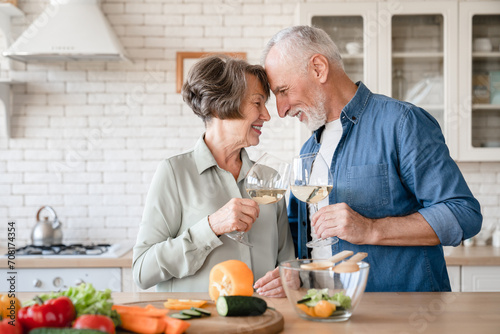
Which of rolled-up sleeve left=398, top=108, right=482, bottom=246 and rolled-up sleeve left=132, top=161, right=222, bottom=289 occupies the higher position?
rolled-up sleeve left=398, top=108, right=482, bottom=246

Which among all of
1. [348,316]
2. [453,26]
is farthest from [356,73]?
[348,316]

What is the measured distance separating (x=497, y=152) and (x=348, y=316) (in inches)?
99.4

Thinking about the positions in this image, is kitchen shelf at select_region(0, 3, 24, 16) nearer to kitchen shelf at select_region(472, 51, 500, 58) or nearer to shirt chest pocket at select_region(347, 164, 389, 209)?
shirt chest pocket at select_region(347, 164, 389, 209)

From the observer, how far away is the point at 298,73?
6.51 feet

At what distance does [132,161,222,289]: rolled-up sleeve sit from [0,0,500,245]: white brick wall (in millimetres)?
1910

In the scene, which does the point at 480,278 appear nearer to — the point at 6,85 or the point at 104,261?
the point at 104,261

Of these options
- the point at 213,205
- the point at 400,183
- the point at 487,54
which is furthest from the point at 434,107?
the point at 213,205

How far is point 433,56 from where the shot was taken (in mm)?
3354

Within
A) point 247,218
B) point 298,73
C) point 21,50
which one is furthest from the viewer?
point 21,50

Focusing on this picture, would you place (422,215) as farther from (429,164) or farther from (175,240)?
(175,240)

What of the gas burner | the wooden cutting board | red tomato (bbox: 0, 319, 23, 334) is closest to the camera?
red tomato (bbox: 0, 319, 23, 334)

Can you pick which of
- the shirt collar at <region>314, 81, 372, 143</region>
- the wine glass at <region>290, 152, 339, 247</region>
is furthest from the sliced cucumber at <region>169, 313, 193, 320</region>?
the shirt collar at <region>314, 81, 372, 143</region>

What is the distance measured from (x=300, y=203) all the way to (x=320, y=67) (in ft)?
1.74

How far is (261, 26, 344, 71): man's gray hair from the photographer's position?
6.50ft
